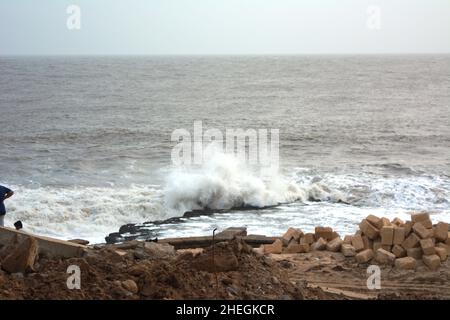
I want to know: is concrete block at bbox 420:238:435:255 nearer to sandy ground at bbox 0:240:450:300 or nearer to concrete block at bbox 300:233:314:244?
→ sandy ground at bbox 0:240:450:300

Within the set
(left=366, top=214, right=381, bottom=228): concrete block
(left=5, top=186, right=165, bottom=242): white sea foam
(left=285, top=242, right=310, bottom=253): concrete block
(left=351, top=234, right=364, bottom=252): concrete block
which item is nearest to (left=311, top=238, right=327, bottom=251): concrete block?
(left=285, top=242, right=310, bottom=253): concrete block

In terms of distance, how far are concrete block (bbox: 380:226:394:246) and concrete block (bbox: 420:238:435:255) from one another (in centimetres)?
47

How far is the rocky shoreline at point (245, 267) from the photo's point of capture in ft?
21.0

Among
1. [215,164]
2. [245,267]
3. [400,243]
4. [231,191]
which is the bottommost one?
[231,191]

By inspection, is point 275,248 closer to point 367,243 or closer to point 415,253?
point 367,243

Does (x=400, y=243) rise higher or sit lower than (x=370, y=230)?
lower

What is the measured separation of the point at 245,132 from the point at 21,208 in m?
17.9

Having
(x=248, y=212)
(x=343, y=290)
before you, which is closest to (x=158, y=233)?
(x=248, y=212)

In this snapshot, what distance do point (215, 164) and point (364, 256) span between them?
1154 cm

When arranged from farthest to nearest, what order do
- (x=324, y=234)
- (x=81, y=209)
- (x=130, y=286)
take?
(x=81, y=209)
(x=324, y=234)
(x=130, y=286)

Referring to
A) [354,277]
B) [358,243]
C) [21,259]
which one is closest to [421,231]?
[358,243]

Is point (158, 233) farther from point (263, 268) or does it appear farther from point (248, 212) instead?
point (263, 268)

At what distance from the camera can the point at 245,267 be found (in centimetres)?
728
